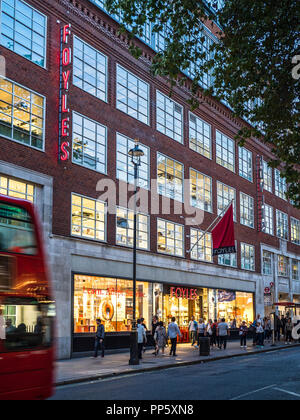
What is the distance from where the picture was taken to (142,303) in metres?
29.8

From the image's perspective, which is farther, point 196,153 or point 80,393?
point 196,153

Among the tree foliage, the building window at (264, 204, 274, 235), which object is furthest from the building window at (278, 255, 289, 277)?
the tree foliage

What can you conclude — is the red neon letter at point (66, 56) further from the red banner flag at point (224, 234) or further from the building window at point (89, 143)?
the red banner flag at point (224, 234)

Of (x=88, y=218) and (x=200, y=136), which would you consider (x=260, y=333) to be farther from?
(x=200, y=136)

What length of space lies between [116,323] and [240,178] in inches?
774

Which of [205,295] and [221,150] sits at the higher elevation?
[221,150]

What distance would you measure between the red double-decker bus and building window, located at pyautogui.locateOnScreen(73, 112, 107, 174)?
15.5 metres

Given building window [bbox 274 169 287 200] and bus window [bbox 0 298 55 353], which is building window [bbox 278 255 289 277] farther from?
bus window [bbox 0 298 55 353]

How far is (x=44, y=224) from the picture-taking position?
23250 mm

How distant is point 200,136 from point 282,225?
17.1m

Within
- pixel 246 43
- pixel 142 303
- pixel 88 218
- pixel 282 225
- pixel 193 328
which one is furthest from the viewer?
pixel 282 225

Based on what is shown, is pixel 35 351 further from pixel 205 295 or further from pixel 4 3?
pixel 205 295

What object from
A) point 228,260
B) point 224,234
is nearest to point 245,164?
point 228,260

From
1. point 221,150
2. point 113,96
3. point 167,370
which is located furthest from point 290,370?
point 221,150
